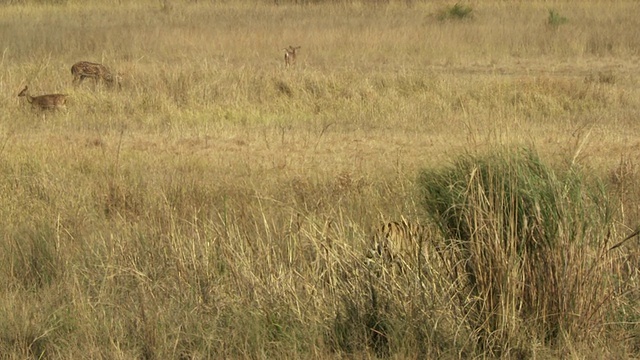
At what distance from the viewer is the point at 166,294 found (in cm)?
501

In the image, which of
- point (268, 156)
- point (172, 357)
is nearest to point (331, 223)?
point (172, 357)

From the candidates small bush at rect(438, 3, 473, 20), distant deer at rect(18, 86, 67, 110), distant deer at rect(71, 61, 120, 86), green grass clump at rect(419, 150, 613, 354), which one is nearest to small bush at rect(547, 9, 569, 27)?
small bush at rect(438, 3, 473, 20)

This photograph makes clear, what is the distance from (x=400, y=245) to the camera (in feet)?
16.5

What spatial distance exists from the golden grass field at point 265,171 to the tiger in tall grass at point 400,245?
0.44 feet

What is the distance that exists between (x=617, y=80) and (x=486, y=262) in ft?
37.8

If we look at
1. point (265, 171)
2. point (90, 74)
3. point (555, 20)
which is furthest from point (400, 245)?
point (555, 20)

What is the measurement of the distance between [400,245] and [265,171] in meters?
3.66

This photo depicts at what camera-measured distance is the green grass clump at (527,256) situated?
14.4 ft

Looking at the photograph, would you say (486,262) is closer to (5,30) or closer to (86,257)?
(86,257)

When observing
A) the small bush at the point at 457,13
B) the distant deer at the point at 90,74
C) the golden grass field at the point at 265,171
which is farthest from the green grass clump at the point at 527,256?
the small bush at the point at 457,13

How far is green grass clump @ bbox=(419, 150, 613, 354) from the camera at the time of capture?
439cm

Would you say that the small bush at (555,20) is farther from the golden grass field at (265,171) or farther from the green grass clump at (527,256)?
the green grass clump at (527,256)

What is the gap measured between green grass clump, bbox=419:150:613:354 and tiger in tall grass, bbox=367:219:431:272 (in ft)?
0.64

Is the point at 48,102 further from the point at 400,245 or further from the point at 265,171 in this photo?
the point at 400,245
